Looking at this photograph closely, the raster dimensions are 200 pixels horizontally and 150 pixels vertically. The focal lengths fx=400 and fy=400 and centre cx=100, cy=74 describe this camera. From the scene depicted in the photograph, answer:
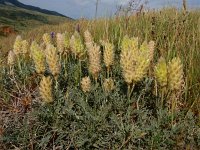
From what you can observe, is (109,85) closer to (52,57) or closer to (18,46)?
(52,57)

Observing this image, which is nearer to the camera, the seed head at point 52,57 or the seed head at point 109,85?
the seed head at point 52,57

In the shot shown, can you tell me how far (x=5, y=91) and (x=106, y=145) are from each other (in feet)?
5.66

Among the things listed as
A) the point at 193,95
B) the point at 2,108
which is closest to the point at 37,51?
the point at 2,108

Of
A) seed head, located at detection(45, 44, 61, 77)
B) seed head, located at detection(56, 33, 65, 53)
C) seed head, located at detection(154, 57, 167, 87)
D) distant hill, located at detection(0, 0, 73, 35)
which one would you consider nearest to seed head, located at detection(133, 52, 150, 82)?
seed head, located at detection(154, 57, 167, 87)

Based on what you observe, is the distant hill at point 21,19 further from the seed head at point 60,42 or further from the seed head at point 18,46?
the seed head at point 60,42

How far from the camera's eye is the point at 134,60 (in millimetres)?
2893

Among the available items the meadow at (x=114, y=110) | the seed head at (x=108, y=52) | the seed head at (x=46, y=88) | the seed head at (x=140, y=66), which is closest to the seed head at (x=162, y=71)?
the meadow at (x=114, y=110)

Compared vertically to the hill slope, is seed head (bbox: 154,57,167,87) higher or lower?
higher

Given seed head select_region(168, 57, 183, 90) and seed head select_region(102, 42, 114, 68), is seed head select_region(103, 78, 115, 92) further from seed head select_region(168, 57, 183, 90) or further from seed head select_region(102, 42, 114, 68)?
seed head select_region(168, 57, 183, 90)

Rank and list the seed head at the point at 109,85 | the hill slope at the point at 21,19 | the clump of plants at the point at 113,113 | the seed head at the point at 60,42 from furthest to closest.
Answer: the hill slope at the point at 21,19, the seed head at the point at 60,42, the seed head at the point at 109,85, the clump of plants at the point at 113,113

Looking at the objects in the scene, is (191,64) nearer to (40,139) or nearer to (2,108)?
(40,139)

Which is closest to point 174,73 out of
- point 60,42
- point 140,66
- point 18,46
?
point 140,66

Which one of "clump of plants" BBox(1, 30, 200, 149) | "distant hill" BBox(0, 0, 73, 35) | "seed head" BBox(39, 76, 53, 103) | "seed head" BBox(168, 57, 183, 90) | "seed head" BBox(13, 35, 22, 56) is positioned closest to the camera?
"seed head" BBox(168, 57, 183, 90)

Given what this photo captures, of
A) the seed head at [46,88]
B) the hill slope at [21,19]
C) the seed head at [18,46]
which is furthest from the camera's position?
the hill slope at [21,19]
